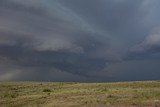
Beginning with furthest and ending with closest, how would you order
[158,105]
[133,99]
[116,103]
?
[133,99] → [116,103] → [158,105]

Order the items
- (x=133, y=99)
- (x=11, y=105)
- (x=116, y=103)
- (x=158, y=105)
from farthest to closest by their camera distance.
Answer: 1. (x=11, y=105)
2. (x=133, y=99)
3. (x=116, y=103)
4. (x=158, y=105)

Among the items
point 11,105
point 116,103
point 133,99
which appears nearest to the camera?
point 116,103

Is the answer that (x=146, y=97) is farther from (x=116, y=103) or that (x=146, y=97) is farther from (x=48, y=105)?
(x=48, y=105)

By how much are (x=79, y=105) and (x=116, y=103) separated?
602cm

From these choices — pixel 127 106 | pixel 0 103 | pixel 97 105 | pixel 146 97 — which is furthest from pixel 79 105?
pixel 0 103

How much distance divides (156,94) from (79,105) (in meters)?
15.6

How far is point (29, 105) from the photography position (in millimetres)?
61375

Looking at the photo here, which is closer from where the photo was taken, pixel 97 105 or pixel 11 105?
pixel 97 105

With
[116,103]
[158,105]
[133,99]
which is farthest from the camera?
[133,99]

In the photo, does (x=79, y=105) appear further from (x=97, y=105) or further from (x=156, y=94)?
(x=156, y=94)

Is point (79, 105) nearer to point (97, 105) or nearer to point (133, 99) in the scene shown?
point (97, 105)

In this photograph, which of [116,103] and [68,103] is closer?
[116,103]

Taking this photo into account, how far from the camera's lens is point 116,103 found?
55594 mm

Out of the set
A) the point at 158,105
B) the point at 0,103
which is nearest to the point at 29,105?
the point at 0,103
